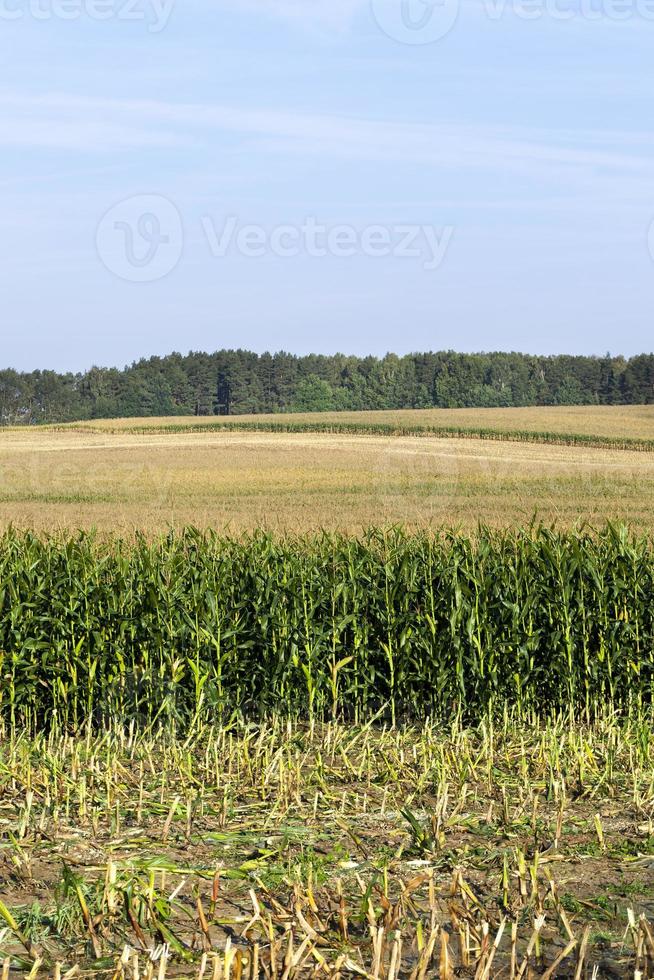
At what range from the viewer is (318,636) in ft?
36.6

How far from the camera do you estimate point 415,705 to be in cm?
1123

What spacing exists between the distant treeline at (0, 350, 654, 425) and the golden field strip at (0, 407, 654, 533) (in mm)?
55329

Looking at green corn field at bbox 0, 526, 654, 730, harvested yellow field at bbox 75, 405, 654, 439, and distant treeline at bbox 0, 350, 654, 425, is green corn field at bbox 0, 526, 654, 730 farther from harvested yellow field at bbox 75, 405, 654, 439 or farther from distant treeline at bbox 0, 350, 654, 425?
distant treeline at bbox 0, 350, 654, 425

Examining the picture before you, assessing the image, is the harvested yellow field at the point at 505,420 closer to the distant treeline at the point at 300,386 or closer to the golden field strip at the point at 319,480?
the golden field strip at the point at 319,480

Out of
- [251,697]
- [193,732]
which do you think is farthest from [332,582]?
[193,732]

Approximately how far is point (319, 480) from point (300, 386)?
93.0 metres

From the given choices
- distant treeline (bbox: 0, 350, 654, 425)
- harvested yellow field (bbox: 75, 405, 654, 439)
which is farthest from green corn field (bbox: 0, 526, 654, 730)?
distant treeline (bbox: 0, 350, 654, 425)

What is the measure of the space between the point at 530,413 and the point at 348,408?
166 feet

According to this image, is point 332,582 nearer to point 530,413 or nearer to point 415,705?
point 415,705

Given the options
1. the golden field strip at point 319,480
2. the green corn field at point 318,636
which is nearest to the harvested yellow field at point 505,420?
the golden field strip at point 319,480

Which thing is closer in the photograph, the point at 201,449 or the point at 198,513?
the point at 198,513

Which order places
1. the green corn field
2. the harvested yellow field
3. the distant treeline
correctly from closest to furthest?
the green corn field, the harvested yellow field, the distant treeline

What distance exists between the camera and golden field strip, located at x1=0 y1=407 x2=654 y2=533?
30141 mm

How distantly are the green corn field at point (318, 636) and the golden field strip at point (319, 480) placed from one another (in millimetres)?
4514
